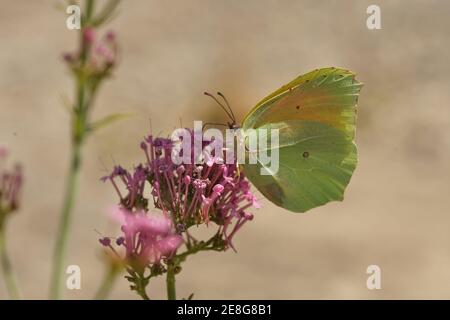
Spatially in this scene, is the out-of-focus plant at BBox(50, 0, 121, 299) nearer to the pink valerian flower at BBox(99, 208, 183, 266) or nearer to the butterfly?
the pink valerian flower at BBox(99, 208, 183, 266)

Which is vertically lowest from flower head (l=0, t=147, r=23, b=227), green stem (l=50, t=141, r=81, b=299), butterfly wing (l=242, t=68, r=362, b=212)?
green stem (l=50, t=141, r=81, b=299)

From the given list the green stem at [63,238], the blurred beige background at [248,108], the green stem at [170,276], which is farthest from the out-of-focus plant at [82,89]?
the blurred beige background at [248,108]

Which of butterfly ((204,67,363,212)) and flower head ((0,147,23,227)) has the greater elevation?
butterfly ((204,67,363,212))

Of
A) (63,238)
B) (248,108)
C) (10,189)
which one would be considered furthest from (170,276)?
(248,108)

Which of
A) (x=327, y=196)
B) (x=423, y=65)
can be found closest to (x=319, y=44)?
(x=423, y=65)

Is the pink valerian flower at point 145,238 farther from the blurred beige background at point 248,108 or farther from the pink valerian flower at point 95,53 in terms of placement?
the blurred beige background at point 248,108

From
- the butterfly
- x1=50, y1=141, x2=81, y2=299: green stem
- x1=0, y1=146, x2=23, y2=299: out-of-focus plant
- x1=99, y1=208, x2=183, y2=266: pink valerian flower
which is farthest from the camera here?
the butterfly

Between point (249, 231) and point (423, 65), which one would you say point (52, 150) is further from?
point (423, 65)

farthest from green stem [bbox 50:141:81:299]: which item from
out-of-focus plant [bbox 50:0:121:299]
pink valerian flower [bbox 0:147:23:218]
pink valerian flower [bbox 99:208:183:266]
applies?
pink valerian flower [bbox 0:147:23:218]
